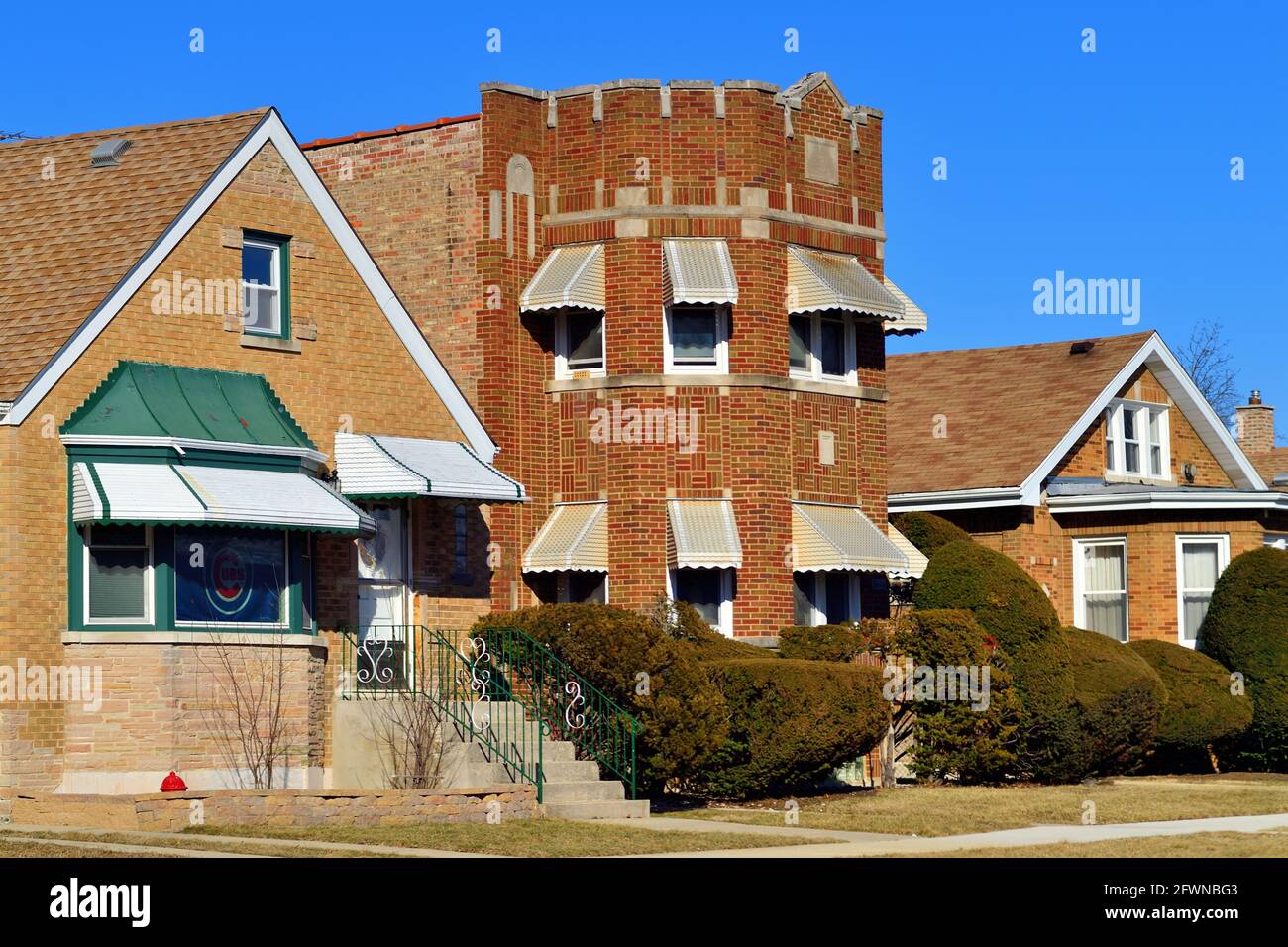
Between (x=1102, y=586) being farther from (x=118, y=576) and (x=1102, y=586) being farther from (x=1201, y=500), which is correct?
(x=118, y=576)

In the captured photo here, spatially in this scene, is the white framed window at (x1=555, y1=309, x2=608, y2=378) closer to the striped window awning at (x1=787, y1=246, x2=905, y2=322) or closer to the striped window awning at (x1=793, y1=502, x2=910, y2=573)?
the striped window awning at (x1=787, y1=246, x2=905, y2=322)

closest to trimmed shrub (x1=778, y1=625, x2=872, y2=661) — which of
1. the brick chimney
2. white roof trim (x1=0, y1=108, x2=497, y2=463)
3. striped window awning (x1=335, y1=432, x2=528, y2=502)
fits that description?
striped window awning (x1=335, y1=432, x2=528, y2=502)

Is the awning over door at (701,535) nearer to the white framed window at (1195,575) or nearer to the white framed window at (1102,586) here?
the white framed window at (1102,586)

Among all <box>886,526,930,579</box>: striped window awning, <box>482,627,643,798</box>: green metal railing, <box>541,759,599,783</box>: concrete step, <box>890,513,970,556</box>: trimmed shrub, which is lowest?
<box>541,759,599,783</box>: concrete step

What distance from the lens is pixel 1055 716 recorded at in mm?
26875

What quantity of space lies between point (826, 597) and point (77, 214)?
11395mm

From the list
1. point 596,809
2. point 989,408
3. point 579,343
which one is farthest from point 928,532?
point 596,809

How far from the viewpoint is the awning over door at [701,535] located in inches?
1099

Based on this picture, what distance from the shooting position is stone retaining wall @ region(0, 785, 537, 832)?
19453 millimetres

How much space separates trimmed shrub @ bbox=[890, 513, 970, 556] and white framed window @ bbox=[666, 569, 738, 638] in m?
4.24

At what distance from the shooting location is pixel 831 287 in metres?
28.9

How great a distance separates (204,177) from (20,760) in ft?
22.1

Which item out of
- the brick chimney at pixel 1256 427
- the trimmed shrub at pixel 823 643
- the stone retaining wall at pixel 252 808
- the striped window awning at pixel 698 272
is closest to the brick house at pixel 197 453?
the stone retaining wall at pixel 252 808
